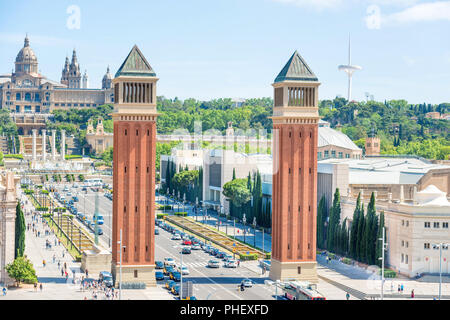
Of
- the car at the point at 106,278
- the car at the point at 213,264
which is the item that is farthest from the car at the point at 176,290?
the car at the point at 213,264

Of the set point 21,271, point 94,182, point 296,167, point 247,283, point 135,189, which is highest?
point 296,167

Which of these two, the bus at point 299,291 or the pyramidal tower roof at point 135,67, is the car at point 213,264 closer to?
the bus at point 299,291

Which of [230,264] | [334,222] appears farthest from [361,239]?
[230,264]

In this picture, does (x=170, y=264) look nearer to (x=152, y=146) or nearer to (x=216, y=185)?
(x=152, y=146)

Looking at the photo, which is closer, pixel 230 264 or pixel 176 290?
pixel 176 290

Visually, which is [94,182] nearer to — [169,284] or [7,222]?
[7,222]
